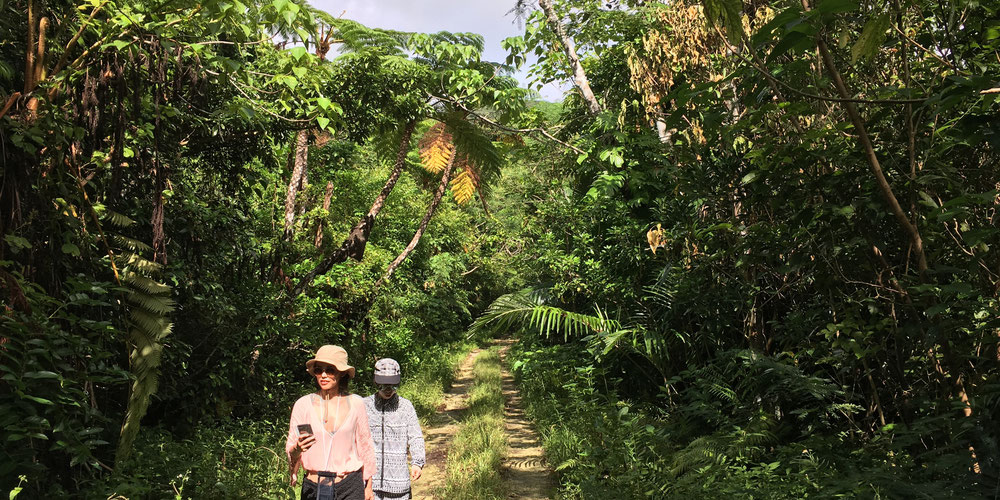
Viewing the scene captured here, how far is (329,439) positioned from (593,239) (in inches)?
239

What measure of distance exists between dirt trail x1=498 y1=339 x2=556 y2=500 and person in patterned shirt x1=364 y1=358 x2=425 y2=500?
2.74 metres

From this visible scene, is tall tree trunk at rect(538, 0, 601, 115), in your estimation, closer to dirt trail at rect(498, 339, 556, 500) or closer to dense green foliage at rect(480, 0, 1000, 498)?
dense green foliage at rect(480, 0, 1000, 498)

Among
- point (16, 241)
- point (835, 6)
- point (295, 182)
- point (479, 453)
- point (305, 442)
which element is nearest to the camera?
point (835, 6)

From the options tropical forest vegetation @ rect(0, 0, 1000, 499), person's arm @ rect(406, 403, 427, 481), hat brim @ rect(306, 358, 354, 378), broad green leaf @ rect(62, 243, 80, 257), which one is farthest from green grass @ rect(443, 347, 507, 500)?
broad green leaf @ rect(62, 243, 80, 257)

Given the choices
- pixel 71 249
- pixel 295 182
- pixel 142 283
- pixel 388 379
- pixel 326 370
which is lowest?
pixel 388 379

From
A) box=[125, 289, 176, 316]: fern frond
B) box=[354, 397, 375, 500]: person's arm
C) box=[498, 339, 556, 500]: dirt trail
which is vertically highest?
box=[125, 289, 176, 316]: fern frond

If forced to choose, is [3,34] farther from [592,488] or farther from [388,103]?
[592,488]

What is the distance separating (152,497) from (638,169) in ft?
20.3

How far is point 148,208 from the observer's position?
5430 millimetres

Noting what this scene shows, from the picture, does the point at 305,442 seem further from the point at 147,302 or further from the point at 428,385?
the point at 428,385

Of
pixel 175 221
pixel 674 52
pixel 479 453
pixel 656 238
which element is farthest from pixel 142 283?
pixel 674 52

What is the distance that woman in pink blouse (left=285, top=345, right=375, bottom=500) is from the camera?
3.58 metres

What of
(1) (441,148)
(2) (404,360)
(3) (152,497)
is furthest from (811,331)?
(2) (404,360)

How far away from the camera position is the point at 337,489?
3619 mm
